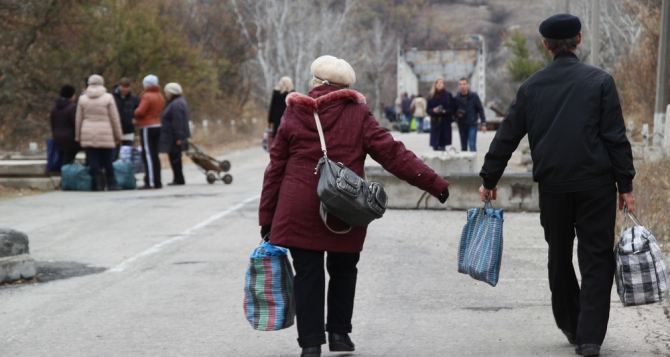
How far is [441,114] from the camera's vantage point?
26.0m

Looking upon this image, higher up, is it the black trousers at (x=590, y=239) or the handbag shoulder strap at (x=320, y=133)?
the handbag shoulder strap at (x=320, y=133)

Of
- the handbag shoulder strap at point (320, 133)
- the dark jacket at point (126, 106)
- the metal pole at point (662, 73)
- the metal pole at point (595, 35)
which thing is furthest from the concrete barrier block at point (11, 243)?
the metal pole at point (595, 35)

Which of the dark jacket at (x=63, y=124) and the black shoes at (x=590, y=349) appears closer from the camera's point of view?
the black shoes at (x=590, y=349)

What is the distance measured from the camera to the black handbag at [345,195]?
22.5 ft

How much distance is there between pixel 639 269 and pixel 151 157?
15235 mm

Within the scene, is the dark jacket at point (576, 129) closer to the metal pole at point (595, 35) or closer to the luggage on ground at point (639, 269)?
the luggage on ground at point (639, 269)

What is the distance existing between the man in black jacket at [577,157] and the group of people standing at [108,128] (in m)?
14.3

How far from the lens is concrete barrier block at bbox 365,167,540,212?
1672 centimetres

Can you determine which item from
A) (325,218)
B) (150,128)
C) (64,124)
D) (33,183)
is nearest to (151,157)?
(150,128)

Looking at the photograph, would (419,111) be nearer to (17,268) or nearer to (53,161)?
(53,161)

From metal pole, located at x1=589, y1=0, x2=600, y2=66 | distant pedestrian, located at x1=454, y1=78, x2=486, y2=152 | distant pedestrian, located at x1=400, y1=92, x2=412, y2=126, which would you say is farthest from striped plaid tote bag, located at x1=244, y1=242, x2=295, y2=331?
distant pedestrian, located at x1=400, y1=92, x2=412, y2=126

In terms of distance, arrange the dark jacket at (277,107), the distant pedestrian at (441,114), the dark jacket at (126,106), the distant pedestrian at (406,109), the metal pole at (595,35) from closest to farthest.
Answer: the dark jacket at (277,107) < the dark jacket at (126,106) < the distant pedestrian at (441,114) < the metal pole at (595,35) < the distant pedestrian at (406,109)

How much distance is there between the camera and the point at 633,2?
4009cm

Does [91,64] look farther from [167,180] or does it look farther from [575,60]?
[575,60]
